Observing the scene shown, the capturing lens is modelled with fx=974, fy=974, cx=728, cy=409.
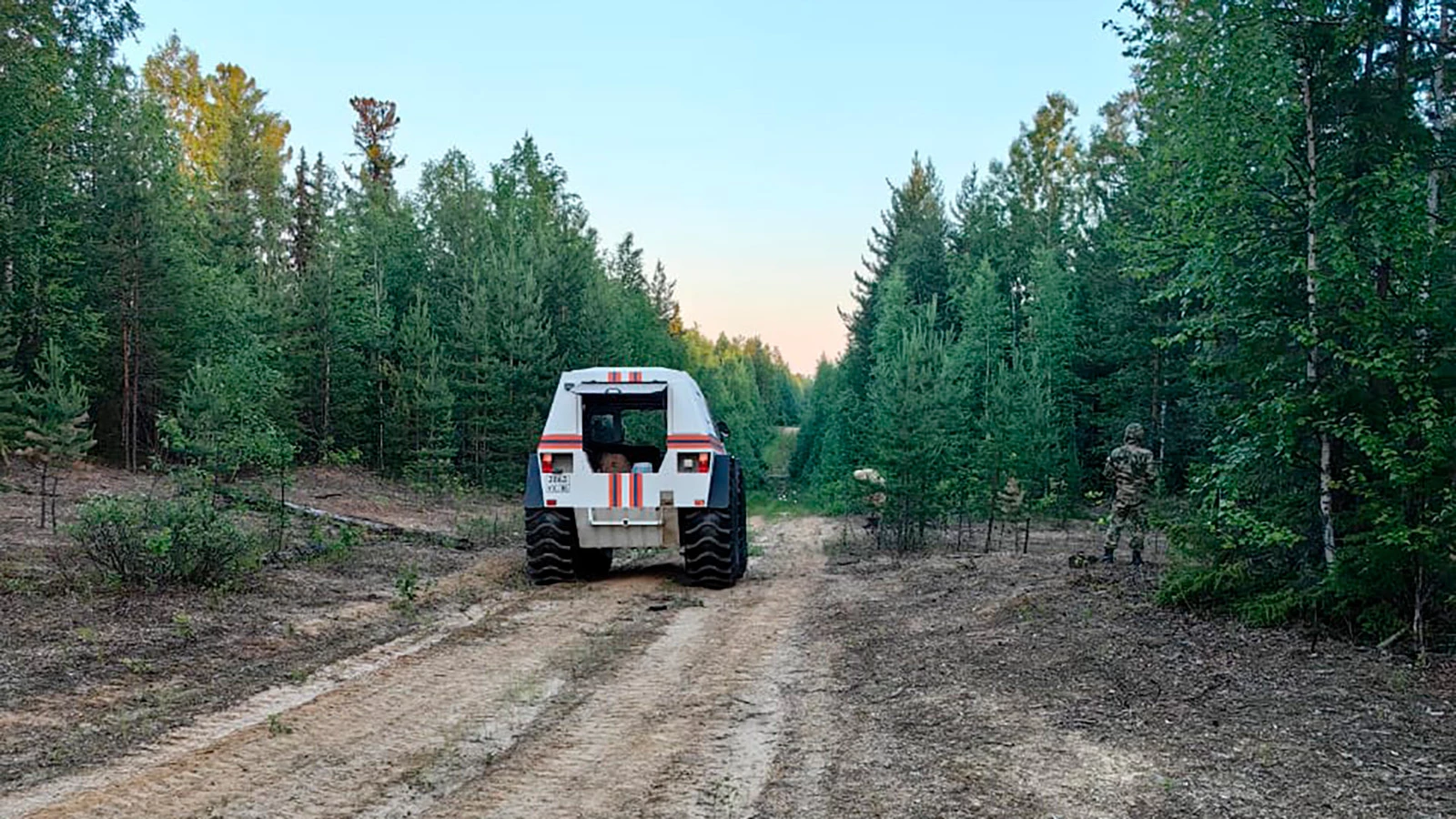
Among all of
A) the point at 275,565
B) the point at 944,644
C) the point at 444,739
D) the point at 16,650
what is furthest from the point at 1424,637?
the point at 275,565

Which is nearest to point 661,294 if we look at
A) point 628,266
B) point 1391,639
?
point 628,266

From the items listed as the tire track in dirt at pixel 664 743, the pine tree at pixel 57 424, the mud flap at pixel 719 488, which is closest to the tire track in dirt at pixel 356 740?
the tire track in dirt at pixel 664 743

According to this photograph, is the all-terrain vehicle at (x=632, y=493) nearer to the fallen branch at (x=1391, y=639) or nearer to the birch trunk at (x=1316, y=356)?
the birch trunk at (x=1316, y=356)

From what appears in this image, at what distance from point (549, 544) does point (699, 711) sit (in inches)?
239

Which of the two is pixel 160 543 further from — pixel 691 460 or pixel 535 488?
pixel 691 460

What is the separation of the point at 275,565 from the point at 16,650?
15.7 ft

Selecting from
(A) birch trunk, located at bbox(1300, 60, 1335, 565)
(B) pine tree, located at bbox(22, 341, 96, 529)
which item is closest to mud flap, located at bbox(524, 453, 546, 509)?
(B) pine tree, located at bbox(22, 341, 96, 529)

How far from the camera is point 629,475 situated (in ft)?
38.2

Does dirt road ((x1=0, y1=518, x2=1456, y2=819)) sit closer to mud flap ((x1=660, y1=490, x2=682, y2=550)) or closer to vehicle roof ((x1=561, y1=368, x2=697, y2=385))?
mud flap ((x1=660, y1=490, x2=682, y2=550))

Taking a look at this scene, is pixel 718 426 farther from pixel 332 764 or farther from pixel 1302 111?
pixel 332 764

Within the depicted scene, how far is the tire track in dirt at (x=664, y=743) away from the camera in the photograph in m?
4.46

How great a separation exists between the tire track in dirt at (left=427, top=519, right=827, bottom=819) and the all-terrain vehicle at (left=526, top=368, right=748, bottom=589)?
101 inches

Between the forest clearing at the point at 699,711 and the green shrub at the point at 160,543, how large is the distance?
1.19 feet

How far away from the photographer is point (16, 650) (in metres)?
6.92
